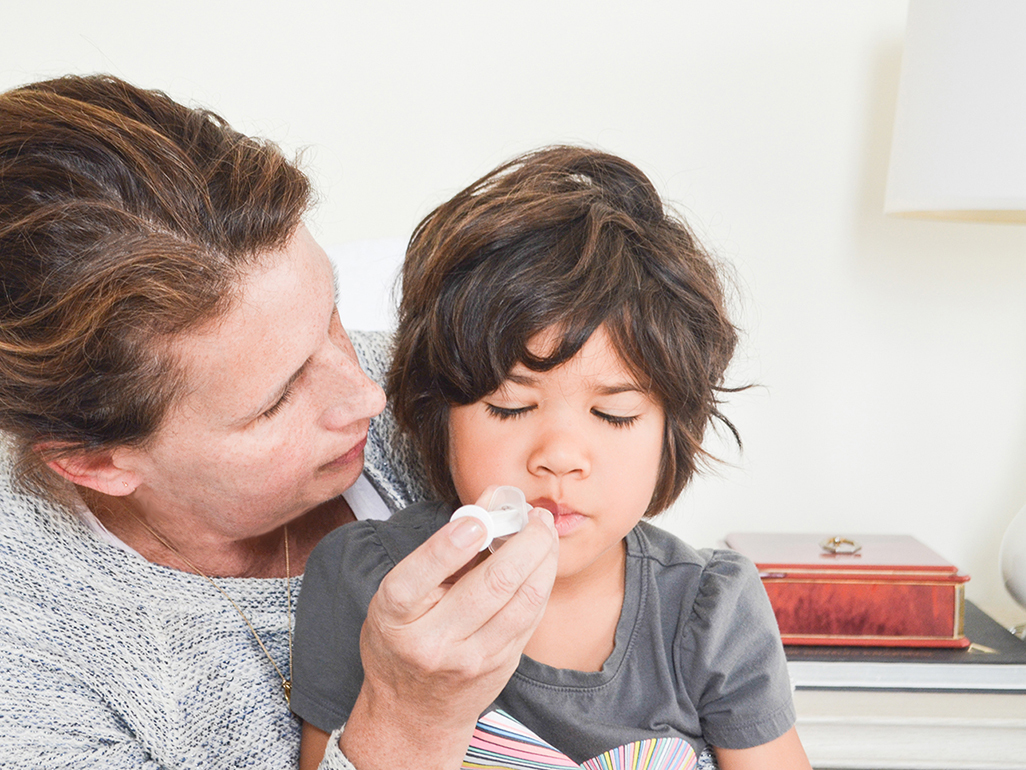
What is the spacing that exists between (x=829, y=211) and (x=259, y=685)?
144 cm

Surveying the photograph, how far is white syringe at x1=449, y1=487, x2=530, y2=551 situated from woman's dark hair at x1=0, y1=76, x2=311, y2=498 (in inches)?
12.9

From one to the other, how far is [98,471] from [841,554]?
1.19m

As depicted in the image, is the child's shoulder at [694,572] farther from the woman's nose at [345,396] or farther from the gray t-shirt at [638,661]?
the woman's nose at [345,396]

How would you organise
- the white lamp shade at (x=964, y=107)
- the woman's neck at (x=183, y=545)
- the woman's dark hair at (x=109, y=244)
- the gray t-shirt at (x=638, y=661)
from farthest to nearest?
the white lamp shade at (x=964, y=107)
the woman's neck at (x=183, y=545)
the gray t-shirt at (x=638, y=661)
the woman's dark hair at (x=109, y=244)

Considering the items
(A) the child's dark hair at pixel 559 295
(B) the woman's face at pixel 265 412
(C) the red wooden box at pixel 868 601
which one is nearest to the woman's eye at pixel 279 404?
(B) the woman's face at pixel 265 412

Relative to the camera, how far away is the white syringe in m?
0.75

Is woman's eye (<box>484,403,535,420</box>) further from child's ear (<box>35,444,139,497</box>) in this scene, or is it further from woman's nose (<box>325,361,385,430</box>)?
child's ear (<box>35,444,139,497</box>)

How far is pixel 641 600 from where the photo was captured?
102 cm

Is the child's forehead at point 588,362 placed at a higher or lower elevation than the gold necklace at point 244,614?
higher

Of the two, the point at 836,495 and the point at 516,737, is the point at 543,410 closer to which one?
the point at 516,737

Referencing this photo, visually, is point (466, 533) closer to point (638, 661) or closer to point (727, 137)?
point (638, 661)

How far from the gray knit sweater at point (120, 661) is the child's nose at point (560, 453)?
409 mm

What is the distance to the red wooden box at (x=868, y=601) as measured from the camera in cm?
150

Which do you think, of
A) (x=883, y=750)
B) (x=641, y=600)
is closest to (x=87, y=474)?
(x=641, y=600)
